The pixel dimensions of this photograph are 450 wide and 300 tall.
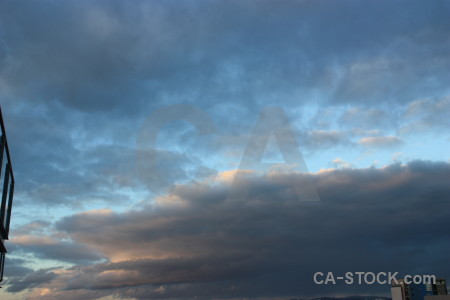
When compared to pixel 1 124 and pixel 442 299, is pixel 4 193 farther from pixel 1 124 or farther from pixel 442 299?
pixel 442 299

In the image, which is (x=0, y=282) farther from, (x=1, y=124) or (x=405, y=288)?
(x=405, y=288)

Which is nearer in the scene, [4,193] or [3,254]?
[4,193]

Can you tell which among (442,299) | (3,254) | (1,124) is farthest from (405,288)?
(1,124)

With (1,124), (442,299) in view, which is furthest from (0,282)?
(442,299)

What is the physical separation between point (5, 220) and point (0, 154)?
1225 cm

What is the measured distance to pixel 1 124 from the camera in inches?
1601

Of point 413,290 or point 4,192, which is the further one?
point 413,290

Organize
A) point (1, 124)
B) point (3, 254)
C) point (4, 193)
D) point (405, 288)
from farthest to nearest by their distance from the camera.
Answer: point (405, 288) → point (3, 254) → point (4, 193) → point (1, 124)

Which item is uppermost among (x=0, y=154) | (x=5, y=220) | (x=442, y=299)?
(x=0, y=154)

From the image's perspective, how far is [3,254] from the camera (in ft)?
178

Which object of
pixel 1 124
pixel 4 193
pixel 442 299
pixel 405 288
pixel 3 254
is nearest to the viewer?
pixel 1 124

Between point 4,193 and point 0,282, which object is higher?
point 4,193

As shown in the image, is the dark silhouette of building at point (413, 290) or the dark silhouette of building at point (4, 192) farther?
the dark silhouette of building at point (413, 290)

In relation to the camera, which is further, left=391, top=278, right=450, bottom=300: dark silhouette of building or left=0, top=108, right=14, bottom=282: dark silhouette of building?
left=391, top=278, right=450, bottom=300: dark silhouette of building
